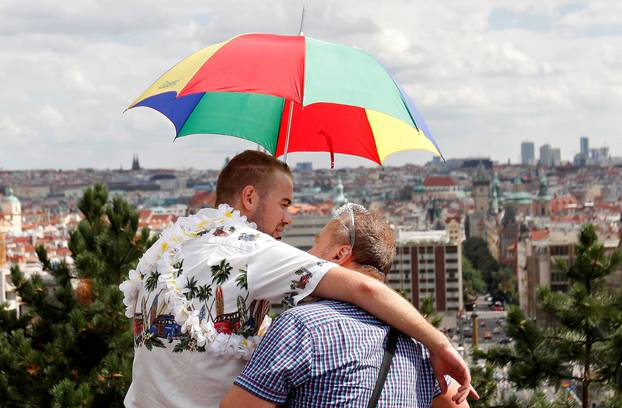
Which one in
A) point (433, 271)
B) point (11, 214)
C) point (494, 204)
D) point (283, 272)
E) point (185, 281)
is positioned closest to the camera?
point (283, 272)

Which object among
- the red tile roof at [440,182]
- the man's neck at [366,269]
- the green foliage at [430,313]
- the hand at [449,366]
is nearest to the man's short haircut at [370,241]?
the man's neck at [366,269]

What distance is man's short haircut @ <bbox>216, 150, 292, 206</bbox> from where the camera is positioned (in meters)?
2.61

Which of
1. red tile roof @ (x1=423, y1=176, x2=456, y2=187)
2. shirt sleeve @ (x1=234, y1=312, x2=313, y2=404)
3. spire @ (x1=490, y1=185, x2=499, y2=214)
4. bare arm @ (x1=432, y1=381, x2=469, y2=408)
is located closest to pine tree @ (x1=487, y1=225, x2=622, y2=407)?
bare arm @ (x1=432, y1=381, x2=469, y2=408)

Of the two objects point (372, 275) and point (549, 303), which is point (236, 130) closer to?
point (372, 275)

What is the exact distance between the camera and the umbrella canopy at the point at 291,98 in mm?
2773

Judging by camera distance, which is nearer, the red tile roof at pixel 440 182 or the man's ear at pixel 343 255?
the man's ear at pixel 343 255

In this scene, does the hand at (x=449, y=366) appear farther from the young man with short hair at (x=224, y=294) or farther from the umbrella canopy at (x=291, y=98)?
the umbrella canopy at (x=291, y=98)

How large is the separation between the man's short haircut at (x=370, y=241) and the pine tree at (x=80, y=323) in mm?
3474

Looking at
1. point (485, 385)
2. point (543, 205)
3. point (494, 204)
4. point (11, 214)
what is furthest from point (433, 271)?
point (485, 385)

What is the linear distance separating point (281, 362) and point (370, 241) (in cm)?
34

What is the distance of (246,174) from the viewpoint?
262 centimetres

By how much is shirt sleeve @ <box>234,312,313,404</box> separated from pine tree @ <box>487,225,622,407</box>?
4.87 meters

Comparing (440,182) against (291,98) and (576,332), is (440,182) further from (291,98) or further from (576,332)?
(291,98)

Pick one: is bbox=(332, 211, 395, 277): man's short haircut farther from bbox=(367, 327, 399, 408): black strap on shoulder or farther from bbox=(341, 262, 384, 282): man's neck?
bbox=(367, 327, 399, 408): black strap on shoulder
